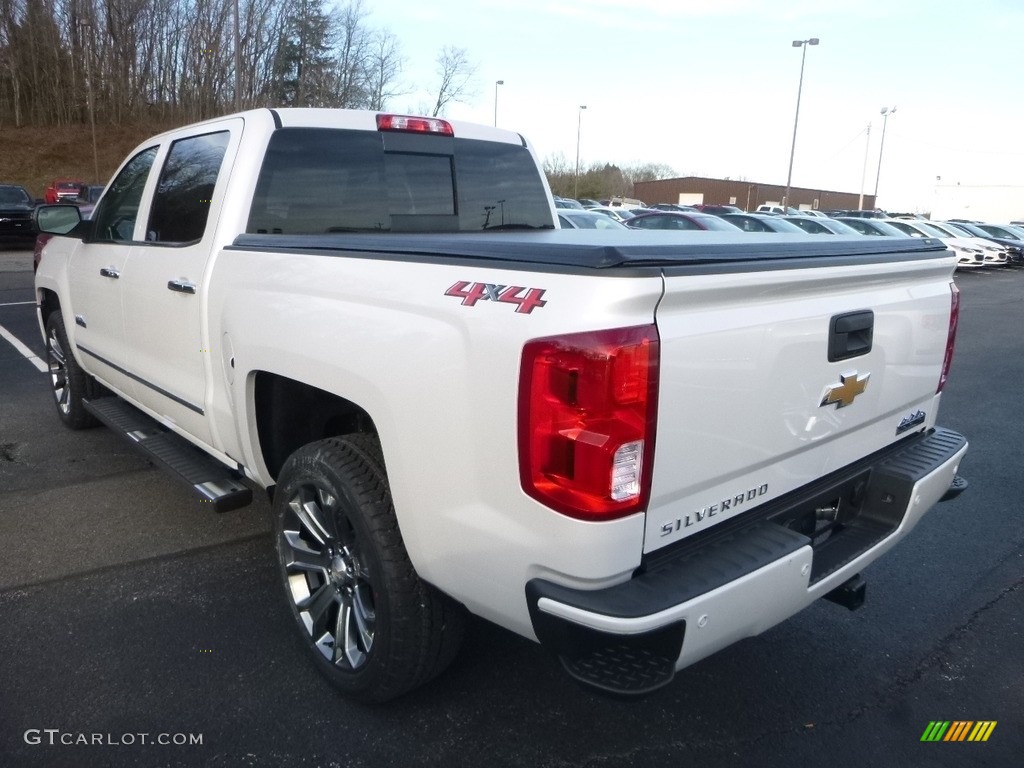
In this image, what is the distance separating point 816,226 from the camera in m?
20.1

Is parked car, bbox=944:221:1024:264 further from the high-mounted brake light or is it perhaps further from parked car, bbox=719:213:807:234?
the high-mounted brake light

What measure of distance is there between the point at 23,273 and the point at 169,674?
1592 centimetres

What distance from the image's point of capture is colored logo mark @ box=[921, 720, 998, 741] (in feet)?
8.69

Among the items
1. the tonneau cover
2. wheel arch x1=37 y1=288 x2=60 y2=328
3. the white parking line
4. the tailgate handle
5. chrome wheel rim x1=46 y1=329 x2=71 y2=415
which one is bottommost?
the white parking line

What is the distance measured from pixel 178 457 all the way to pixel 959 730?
11.1 ft

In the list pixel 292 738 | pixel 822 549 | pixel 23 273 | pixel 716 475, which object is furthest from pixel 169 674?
pixel 23 273

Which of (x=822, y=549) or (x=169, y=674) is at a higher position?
(x=822, y=549)

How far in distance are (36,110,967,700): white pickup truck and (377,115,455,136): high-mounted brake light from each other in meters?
0.06

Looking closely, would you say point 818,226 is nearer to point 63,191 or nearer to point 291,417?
point 291,417

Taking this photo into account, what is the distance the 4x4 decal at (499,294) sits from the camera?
6.33 feet

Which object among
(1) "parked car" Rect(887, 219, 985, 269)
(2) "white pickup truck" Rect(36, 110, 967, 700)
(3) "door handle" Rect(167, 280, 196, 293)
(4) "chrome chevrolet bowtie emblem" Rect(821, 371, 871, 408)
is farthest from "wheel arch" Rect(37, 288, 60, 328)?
(1) "parked car" Rect(887, 219, 985, 269)

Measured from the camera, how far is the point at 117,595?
3.44m

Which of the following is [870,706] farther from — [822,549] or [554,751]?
[554,751]

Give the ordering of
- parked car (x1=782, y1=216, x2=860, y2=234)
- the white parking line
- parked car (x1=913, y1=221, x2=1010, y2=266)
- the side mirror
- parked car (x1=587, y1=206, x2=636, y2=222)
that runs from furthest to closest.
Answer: parked car (x1=913, y1=221, x2=1010, y2=266), parked car (x1=587, y1=206, x2=636, y2=222), parked car (x1=782, y1=216, x2=860, y2=234), the white parking line, the side mirror
